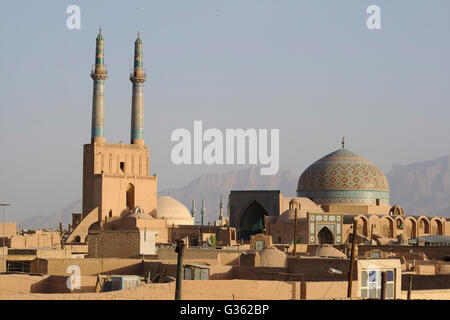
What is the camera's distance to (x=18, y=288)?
50.9 ft

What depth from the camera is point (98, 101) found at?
46.7 meters

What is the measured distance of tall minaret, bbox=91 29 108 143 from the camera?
46750 mm

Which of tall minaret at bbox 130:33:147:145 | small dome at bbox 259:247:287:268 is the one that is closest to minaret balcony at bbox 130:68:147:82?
tall minaret at bbox 130:33:147:145

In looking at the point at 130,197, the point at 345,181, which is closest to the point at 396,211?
the point at 345,181

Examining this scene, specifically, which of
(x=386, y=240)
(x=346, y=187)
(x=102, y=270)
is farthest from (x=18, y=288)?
(x=346, y=187)

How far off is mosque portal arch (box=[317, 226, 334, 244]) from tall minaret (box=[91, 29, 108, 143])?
1272 cm

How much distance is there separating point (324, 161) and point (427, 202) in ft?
467

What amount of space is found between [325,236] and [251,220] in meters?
7.23

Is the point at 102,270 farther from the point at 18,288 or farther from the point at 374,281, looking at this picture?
the point at 374,281

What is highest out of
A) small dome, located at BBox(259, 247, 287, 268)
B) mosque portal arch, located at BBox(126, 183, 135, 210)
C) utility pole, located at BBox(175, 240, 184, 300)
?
mosque portal arch, located at BBox(126, 183, 135, 210)

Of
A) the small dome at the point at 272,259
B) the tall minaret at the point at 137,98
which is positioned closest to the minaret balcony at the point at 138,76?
the tall minaret at the point at 137,98

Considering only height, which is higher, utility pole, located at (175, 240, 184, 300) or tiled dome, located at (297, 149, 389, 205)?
tiled dome, located at (297, 149, 389, 205)

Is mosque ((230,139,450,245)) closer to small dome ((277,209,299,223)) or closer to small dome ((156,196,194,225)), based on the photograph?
small dome ((277,209,299,223))
